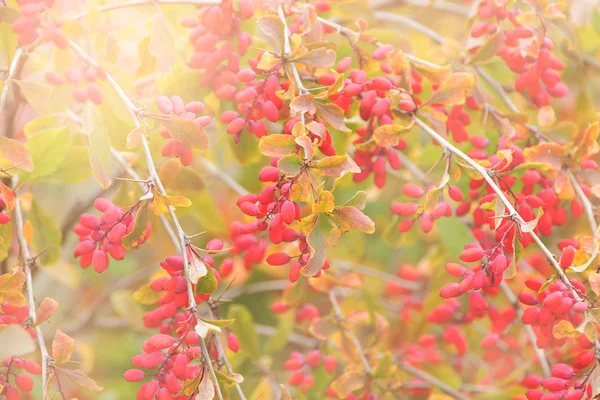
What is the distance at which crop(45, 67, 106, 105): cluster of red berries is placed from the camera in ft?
3.07

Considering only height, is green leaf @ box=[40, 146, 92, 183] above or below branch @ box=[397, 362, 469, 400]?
above

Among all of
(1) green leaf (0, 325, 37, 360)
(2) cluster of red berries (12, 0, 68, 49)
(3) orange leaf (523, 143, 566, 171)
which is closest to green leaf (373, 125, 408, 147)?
(3) orange leaf (523, 143, 566, 171)

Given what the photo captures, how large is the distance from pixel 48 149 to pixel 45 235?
0.22 metres

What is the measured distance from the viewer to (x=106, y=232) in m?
0.92

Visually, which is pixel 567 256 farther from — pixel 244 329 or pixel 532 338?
pixel 244 329

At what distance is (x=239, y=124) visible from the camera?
103 cm

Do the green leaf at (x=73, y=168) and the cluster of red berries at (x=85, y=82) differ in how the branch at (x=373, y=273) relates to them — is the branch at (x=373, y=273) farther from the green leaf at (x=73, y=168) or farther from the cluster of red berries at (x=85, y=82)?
the cluster of red berries at (x=85, y=82)

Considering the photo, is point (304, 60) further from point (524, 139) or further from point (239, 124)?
point (524, 139)

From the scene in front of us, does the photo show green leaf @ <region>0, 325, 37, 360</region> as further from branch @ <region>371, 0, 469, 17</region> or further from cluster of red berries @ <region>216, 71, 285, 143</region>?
branch @ <region>371, 0, 469, 17</region>

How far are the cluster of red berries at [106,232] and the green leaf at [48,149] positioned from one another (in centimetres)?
25

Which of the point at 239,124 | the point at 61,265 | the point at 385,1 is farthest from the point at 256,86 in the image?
the point at 61,265

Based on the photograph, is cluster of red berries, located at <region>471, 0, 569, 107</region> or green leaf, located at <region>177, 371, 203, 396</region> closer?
green leaf, located at <region>177, 371, 203, 396</region>

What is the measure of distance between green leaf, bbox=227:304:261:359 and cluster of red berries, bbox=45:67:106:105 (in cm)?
66

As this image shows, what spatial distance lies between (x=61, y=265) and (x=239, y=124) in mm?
1116
